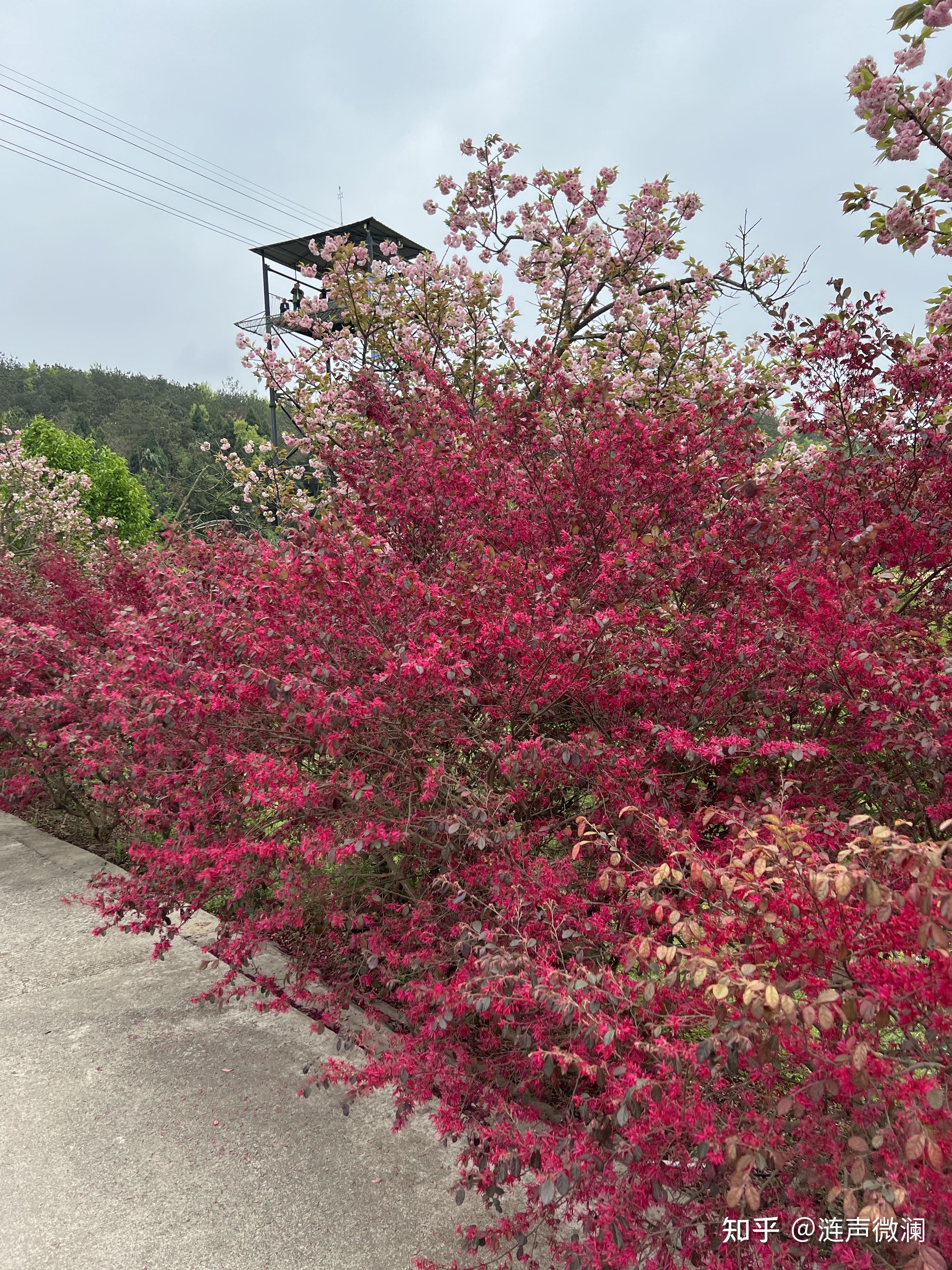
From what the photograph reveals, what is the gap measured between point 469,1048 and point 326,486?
6564 millimetres

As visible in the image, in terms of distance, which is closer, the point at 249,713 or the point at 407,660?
the point at 407,660

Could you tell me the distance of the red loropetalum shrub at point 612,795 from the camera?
5.05 ft

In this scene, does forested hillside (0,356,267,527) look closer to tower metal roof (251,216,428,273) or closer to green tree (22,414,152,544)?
green tree (22,414,152,544)

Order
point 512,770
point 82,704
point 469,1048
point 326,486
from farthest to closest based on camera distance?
point 326,486
point 82,704
point 469,1048
point 512,770

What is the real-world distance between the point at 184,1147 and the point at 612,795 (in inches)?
73.8

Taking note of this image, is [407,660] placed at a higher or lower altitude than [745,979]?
higher

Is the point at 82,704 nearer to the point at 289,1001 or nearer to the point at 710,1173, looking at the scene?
the point at 289,1001

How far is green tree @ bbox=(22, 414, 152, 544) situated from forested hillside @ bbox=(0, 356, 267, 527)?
4656 millimetres

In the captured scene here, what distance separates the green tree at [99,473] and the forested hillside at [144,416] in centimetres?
466

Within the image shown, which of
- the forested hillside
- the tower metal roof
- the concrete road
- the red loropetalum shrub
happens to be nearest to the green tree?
the forested hillside

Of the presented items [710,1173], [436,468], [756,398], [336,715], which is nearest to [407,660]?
[336,715]

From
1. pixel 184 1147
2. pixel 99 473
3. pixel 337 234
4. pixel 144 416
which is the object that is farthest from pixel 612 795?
pixel 144 416

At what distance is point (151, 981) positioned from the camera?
12.0 feet

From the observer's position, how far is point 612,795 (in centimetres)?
251
